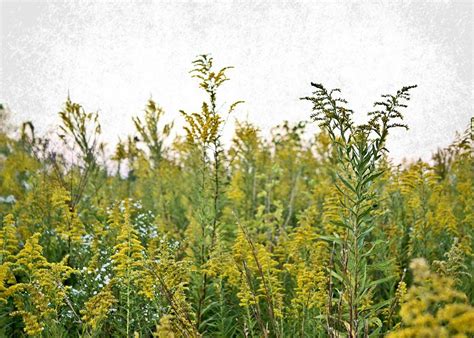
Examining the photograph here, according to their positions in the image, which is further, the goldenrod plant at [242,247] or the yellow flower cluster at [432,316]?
the goldenrod plant at [242,247]

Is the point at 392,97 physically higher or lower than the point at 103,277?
higher

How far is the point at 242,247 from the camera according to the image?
371cm

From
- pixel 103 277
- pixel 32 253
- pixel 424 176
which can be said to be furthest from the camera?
pixel 424 176

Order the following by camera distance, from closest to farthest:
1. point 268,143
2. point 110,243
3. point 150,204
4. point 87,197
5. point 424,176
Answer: point 110,243 → point 424,176 → point 87,197 → point 150,204 → point 268,143

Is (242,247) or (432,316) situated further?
(242,247)

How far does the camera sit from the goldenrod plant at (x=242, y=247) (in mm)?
2465

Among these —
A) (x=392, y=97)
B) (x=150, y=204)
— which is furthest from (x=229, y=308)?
(x=150, y=204)

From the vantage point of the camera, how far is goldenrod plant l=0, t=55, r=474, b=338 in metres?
2.46

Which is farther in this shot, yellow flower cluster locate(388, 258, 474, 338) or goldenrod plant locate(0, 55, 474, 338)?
goldenrod plant locate(0, 55, 474, 338)

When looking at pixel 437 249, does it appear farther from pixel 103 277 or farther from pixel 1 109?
pixel 1 109

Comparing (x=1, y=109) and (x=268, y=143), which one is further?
(x=1, y=109)

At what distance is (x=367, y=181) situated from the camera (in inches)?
97.4

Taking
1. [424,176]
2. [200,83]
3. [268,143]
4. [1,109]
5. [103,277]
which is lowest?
[103,277]

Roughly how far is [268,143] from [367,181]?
5139 mm
